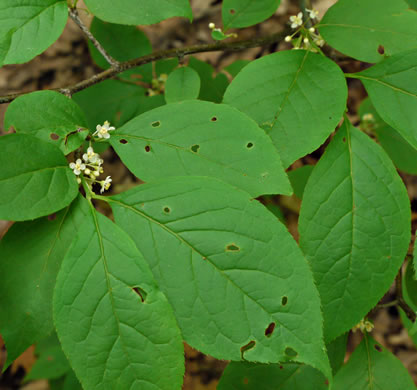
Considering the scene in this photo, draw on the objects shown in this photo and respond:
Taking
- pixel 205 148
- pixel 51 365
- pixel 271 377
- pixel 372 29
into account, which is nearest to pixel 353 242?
pixel 205 148

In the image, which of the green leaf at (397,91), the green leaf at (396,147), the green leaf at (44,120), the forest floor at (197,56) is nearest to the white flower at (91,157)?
the green leaf at (44,120)

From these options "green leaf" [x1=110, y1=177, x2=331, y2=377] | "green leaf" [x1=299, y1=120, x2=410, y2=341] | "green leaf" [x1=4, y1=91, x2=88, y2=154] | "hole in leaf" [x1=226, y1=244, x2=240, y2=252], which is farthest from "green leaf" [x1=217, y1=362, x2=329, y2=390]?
"green leaf" [x1=4, y1=91, x2=88, y2=154]

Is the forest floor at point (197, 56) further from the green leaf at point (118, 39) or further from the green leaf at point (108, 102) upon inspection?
the green leaf at point (118, 39)

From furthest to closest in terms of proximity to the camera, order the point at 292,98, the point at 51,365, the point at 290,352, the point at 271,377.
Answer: the point at 51,365 → the point at 271,377 → the point at 292,98 → the point at 290,352

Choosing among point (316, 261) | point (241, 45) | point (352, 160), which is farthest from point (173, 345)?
point (241, 45)

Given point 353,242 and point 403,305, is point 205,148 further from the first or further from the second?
point 403,305

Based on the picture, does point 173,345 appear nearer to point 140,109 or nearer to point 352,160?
point 352,160

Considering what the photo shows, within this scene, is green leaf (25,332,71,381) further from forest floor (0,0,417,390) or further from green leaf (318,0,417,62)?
green leaf (318,0,417,62)
